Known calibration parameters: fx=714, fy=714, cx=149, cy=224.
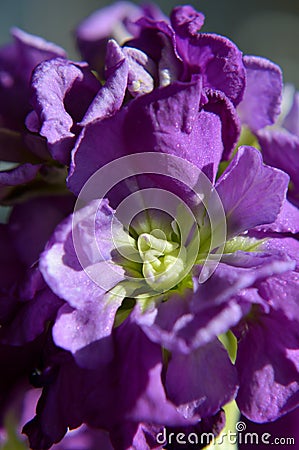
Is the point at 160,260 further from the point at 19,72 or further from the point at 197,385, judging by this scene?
the point at 19,72

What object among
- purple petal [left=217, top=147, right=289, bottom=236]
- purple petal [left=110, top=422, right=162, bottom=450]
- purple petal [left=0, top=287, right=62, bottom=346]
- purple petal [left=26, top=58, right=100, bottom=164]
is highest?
purple petal [left=26, top=58, right=100, bottom=164]

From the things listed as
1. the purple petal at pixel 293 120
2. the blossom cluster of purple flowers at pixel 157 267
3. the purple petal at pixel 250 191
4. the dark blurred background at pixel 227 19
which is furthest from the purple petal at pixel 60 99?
the dark blurred background at pixel 227 19

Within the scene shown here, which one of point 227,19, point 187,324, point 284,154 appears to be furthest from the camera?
point 227,19

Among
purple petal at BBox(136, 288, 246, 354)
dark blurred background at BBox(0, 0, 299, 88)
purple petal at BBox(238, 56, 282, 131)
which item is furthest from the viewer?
dark blurred background at BBox(0, 0, 299, 88)

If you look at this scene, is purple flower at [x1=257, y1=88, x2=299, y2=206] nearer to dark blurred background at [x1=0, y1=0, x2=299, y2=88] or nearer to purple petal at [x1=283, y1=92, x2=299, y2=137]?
purple petal at [x1=283, y1=92, x2=299, y2=137]

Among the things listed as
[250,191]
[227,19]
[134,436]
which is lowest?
[227,19]

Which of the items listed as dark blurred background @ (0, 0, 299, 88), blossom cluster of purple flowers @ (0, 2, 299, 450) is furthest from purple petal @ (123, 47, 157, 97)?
dark blurred background @ (0, 0, 299, 88)

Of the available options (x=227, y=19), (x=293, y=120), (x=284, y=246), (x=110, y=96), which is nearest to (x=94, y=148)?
(x=110, y=96)
